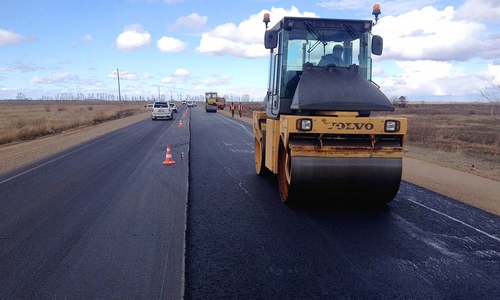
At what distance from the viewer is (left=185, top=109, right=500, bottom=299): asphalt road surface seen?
166 inches

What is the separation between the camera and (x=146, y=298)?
13.3 ft

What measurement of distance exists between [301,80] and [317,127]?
1314mm

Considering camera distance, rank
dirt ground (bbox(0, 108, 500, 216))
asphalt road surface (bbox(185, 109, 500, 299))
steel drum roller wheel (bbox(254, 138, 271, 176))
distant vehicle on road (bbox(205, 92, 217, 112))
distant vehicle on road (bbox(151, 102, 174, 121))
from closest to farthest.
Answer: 1. asphalt road surface (bbox(185, 109, 500, 299))
2. dirt ground (bbox(0, 108, 500, 216))
3. steel drum roller wheel (bbox(254, 138, 271, 176))
4. distant vehicle on road (bbox(151, 102, 174, 121))
5. distant vehicle on road (bbox(205, 92, 217, 112))

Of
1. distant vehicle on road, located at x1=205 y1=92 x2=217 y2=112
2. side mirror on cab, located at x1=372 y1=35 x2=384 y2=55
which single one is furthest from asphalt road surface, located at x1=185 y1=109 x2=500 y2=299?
distant vehicle on road, located at x1=205 y1=92 x2=217 y2=112

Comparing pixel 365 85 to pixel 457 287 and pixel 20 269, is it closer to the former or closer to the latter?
pixel 457 287

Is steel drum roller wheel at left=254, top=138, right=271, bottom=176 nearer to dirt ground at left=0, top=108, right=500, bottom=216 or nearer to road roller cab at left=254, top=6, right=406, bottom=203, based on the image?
road roller cab at left=254, top=6, right=406, bottom=203

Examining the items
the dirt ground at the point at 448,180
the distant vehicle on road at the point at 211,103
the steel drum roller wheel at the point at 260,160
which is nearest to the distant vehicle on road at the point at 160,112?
the distant vehicle on road at the point at 211,103

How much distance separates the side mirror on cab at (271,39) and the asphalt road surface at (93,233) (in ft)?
10.6

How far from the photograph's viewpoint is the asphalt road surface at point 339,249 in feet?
13.9

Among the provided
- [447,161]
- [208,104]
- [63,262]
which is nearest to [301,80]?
[63,262]

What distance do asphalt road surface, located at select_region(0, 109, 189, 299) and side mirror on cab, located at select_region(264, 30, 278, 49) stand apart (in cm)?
323

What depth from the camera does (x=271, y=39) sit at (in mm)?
7867

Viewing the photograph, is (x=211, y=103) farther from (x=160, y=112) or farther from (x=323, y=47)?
(x=323, y=47)

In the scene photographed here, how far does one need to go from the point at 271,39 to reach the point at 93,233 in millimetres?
4497
